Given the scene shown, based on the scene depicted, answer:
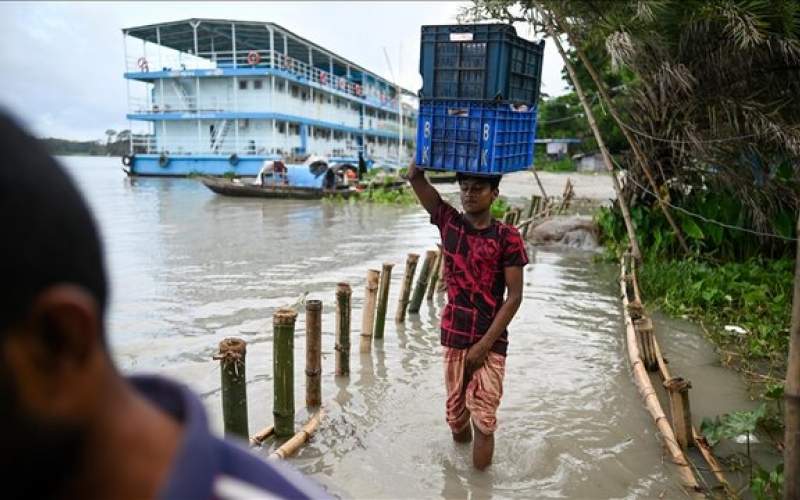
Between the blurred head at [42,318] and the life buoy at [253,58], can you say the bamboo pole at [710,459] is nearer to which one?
the blurred head at [42,318]

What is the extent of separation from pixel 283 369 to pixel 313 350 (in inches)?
14.4

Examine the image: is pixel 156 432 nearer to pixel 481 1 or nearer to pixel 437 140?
pixel 437 140

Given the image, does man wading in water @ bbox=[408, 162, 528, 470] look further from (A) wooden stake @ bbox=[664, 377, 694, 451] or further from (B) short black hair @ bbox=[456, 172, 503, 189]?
(A) wooden stake @ bbox=[664, 377, 694, 451]

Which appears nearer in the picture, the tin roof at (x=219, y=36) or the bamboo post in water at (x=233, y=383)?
the bamboo post in water at (x=233, y=383)

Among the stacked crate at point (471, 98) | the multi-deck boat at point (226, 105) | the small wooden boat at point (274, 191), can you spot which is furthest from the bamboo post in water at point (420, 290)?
the multi-deck boat at point (226, 105)

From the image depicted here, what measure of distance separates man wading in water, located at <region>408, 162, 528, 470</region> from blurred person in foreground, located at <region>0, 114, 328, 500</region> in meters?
2.72

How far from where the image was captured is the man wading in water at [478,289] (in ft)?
11.0

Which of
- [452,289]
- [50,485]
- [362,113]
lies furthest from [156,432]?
[362,113]

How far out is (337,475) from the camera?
3.80 meters

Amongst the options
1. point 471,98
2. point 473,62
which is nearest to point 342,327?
point 471,98

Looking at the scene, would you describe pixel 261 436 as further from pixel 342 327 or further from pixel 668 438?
pixel 668 438

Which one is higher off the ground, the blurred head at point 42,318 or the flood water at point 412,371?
the blurred head at point 42,318

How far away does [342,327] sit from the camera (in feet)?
16.4

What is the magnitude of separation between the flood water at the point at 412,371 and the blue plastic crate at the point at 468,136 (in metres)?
1.80
